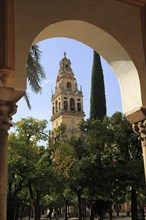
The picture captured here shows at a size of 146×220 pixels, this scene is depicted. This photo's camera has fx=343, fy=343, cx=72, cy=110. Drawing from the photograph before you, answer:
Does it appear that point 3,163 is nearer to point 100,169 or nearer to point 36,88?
point 36,88

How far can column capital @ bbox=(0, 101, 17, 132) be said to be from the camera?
4.94 metres

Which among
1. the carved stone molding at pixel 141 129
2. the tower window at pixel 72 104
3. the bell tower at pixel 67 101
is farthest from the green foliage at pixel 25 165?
the tower window at pixel 72 104

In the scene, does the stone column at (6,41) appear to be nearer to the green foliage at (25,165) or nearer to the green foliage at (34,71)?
the green foliage at (34,71)

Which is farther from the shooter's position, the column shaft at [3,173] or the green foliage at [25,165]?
the green foliage at [25,165]

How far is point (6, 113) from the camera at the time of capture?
500cm

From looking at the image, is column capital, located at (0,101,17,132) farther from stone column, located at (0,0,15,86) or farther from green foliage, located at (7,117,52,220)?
green foliage, located at (7,117,52,220)

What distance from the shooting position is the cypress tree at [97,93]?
110 feet

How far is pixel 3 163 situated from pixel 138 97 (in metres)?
2.70

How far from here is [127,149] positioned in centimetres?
2173

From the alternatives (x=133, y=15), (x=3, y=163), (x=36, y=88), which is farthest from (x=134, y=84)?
(x=36, y=88)

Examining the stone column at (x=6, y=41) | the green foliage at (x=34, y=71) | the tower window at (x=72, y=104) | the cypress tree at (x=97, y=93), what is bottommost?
the stone column at (x=6, y=41)

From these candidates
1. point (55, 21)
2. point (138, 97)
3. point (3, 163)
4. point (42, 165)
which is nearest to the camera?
point (3, 163)

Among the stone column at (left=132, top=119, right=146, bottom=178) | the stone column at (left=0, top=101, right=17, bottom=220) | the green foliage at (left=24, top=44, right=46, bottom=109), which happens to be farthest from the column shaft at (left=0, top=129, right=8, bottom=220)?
the green foliage at (left=24, top=44, right=46, bottom=109)

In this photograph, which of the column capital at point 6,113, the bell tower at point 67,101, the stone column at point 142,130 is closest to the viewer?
the column capital at point 6,113
